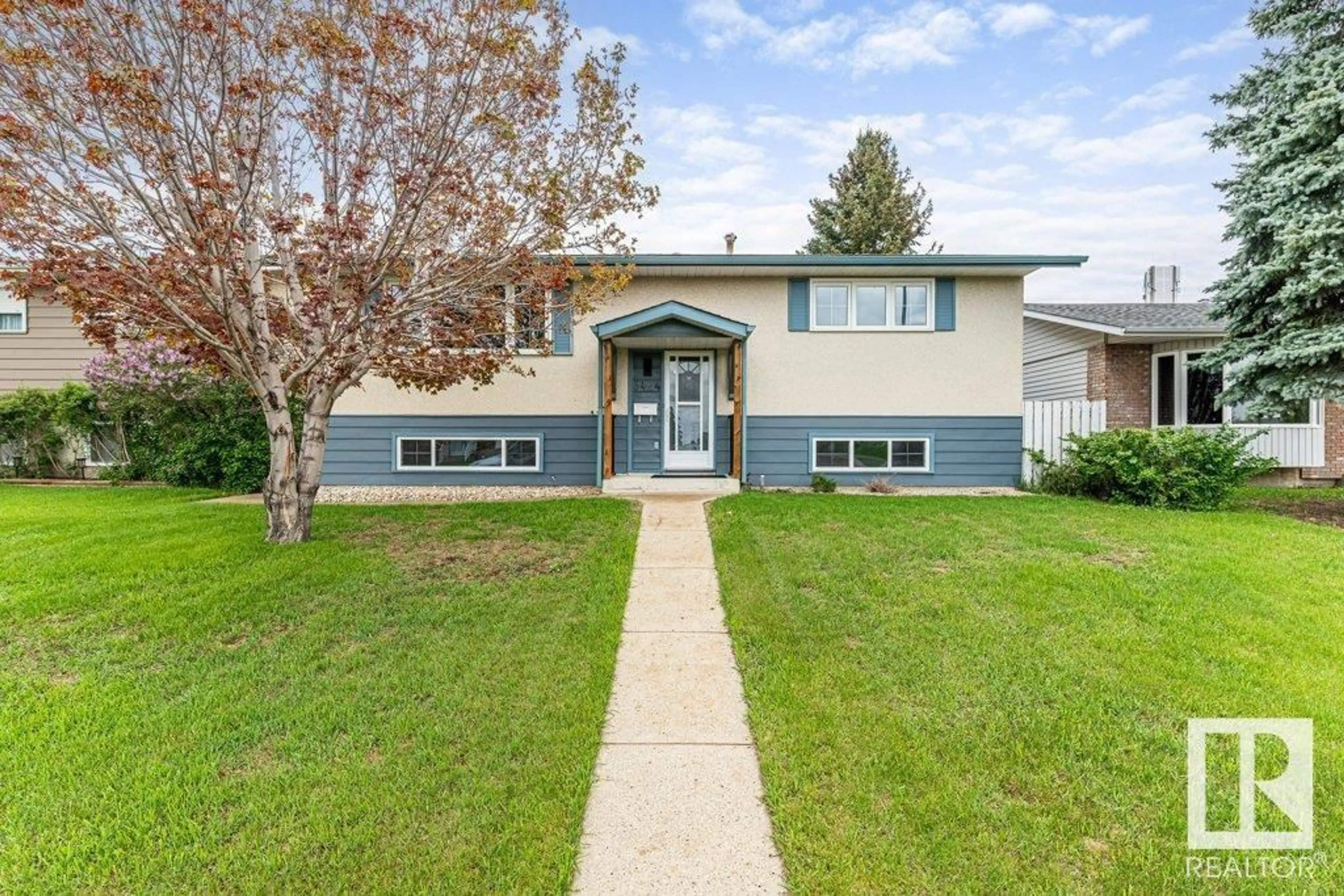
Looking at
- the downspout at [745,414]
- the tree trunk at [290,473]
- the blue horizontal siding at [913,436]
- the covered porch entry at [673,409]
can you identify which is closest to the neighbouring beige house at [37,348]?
the tree trunk at [290,473]

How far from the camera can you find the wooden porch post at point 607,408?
34.7 ft

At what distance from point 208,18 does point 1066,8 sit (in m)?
11.6

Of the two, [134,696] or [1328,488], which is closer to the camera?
[134,696]

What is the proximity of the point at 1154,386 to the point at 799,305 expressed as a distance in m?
8.08

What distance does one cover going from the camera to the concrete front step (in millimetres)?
10227

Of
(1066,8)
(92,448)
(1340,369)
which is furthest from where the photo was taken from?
(92,448)

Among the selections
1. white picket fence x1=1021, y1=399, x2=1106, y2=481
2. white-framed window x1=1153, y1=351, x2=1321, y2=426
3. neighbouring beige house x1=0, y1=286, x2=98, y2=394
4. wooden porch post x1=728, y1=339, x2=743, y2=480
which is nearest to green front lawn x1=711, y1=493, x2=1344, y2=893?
wooden porch post x1=728, y1=339, x2=743, y2=480

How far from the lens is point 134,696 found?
3.43m

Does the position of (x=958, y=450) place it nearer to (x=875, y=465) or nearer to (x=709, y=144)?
(x=875, y=465)

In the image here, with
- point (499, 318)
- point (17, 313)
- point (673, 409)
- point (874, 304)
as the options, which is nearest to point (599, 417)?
point (673, 409)

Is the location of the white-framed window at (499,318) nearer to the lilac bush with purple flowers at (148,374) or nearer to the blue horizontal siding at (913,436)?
the blue horizontal siding at (913,436)

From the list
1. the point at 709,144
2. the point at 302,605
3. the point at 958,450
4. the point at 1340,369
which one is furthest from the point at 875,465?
the point at 302,605

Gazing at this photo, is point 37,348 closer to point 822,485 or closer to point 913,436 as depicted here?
point 822,485

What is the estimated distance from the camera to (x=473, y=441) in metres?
11.6
